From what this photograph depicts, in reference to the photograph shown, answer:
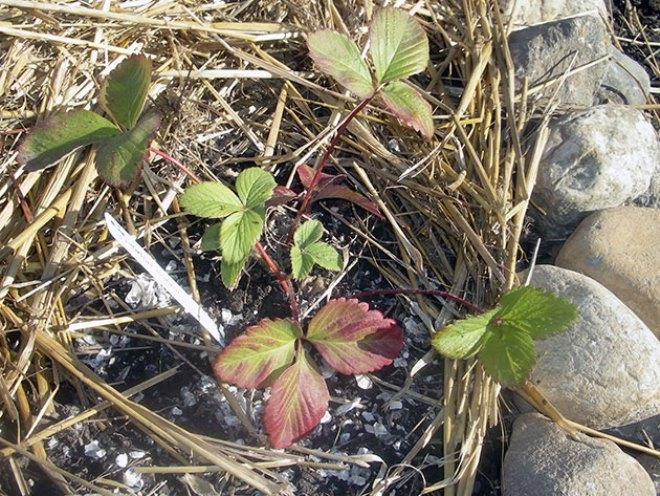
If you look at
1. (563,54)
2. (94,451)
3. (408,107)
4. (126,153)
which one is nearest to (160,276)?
(126,153)

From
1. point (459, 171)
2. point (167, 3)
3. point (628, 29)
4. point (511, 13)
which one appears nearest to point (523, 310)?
point (459, 171)

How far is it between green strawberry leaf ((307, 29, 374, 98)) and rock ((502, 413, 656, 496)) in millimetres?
741

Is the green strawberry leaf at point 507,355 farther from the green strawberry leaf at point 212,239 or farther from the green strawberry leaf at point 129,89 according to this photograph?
the green strawberry leaf at point 129,89

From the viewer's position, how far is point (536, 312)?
4.76ft

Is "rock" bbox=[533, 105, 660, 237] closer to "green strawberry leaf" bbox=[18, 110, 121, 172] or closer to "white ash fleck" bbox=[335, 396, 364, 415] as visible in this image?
"white ash fleck" bbox=[335, 396, 364, 415]

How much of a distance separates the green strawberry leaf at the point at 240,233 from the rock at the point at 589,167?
75 centimetres

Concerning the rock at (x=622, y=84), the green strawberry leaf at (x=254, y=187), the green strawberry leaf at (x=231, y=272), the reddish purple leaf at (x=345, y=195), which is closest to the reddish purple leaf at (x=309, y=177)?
the reddish purple leaf at (x=345, y=195)

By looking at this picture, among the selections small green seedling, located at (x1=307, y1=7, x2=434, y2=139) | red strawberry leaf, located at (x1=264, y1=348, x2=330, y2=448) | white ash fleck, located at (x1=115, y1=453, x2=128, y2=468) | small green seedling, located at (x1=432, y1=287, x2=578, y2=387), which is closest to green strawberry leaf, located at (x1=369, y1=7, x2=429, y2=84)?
small green seedling, located at (x1=307, y1=7, x2=434, y2=139)

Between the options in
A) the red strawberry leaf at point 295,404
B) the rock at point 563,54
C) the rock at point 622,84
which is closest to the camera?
the red strawberry leaf at point 295,404

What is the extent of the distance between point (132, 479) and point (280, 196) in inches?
23.8

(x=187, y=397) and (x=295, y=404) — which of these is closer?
(x=295, y=404)

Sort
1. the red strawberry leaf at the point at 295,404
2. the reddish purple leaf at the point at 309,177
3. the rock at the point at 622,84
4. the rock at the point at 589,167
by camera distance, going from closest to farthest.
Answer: the red strawberry leaf at the point at 295,404, the reddish purple leaf at the point at 309,177, the rock at the point at 589,167, the rock at the point at 622,84

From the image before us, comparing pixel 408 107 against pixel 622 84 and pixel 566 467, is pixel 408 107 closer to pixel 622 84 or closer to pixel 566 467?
pixel 566 467

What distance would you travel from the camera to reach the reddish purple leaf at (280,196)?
1563 millimetres
